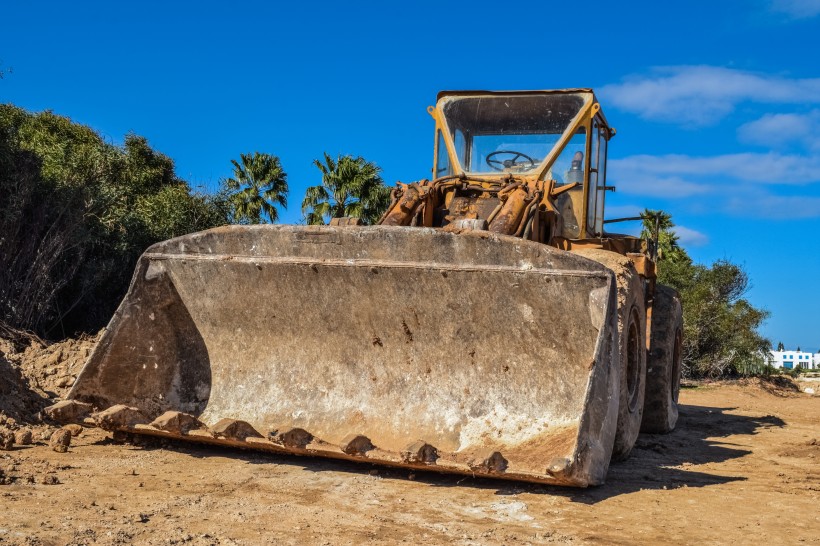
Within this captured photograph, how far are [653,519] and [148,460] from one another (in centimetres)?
307

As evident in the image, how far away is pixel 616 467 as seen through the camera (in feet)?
19.0

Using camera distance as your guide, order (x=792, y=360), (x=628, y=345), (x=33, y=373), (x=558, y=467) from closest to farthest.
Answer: (x=558, y=467), (x=628, y=345), (x=33, y=373), (x=792, y=360)

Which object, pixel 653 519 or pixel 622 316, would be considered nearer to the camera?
pixel 653 519

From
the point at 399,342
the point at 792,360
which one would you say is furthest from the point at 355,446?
the point at 792,360

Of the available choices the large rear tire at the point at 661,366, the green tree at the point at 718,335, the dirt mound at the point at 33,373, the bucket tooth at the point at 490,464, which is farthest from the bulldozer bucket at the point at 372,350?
the green tree at the point at 718,335

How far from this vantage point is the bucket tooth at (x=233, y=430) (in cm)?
521

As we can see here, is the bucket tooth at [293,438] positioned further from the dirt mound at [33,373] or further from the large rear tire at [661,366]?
the large rear tire at [661,366]

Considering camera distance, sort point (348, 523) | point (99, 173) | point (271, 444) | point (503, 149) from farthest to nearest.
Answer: point (99, 173) < point (503, 149) < point (271, 444) < point (348, 523)

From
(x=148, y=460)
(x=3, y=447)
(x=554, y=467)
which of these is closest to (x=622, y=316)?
(x=554, y=467)

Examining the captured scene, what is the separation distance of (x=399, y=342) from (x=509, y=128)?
259 cm

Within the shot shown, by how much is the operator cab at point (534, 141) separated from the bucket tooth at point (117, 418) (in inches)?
123

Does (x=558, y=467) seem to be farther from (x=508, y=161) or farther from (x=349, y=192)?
(x=349, y=192)

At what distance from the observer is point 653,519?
4.34 metres

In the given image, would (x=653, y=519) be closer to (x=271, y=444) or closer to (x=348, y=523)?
(x=348, y=523)
